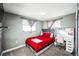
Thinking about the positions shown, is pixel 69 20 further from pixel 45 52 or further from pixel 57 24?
pixel 45 52

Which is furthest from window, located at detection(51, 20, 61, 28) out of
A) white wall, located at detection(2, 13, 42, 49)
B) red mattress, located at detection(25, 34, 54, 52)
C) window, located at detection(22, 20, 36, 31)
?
white wall, located at detection(2, 13, 42, 49)

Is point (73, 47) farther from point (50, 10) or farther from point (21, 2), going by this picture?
point (21, 2)

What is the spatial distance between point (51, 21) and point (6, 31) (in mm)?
923

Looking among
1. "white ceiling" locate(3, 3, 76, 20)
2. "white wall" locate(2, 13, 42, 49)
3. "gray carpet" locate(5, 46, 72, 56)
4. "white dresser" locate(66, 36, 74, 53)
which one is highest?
"white ceiling" locate(3, 3, 76, 20)

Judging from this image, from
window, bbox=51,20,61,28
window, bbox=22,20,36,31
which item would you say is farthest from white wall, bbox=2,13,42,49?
window, bbox=51,20,61,28

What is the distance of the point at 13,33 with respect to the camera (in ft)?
4.18

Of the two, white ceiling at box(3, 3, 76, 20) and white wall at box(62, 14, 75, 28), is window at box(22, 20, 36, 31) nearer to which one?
white ceiling at box(3, 3, 76, 20)

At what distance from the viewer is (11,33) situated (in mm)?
1261

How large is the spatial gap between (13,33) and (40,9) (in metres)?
0.72

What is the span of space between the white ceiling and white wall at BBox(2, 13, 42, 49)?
0.13 m

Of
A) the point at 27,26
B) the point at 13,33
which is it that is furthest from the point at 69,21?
the point at 13,33

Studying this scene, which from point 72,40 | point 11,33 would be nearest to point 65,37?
point 72,40

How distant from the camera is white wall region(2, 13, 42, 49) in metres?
1.23

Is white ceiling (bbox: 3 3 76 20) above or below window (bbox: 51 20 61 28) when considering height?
above
